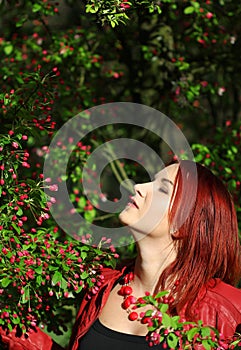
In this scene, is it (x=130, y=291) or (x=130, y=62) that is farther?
(x=130, y=62)

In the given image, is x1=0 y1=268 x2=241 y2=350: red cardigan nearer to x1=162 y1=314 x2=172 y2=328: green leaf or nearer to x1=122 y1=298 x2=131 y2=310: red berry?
x1=122 y1=298 x2=131 y2=310: red berry

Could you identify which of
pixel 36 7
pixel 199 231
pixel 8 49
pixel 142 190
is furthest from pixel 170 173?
pixel 8 49

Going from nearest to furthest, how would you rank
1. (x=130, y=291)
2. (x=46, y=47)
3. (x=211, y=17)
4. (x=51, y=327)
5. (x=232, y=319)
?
(x=232, y=319), (x=130, y=291), (x=51, y=327), (x=211, y=17), (x=46, y=47)

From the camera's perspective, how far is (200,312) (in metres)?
2.89

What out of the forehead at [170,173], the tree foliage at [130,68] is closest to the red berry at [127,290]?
the forehead at [170,173]

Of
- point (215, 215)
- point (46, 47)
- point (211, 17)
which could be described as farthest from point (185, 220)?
point (46, 47)

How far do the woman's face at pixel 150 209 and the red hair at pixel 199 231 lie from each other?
0.11ft

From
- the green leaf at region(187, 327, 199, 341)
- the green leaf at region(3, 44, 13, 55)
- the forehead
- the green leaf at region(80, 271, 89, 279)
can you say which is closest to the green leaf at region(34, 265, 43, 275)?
the green leaf at region(80, 271, 89, 279)

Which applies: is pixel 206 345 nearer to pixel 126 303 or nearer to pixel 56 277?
pixel 126 303

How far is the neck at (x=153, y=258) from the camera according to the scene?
9.86ft

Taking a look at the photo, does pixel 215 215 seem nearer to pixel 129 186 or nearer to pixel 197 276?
pixel 197 276

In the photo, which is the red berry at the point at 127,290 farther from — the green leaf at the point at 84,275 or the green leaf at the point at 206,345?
the green leaf at the point at 206,345

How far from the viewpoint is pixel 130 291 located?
10.1ft

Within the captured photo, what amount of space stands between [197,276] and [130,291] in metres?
0.32
